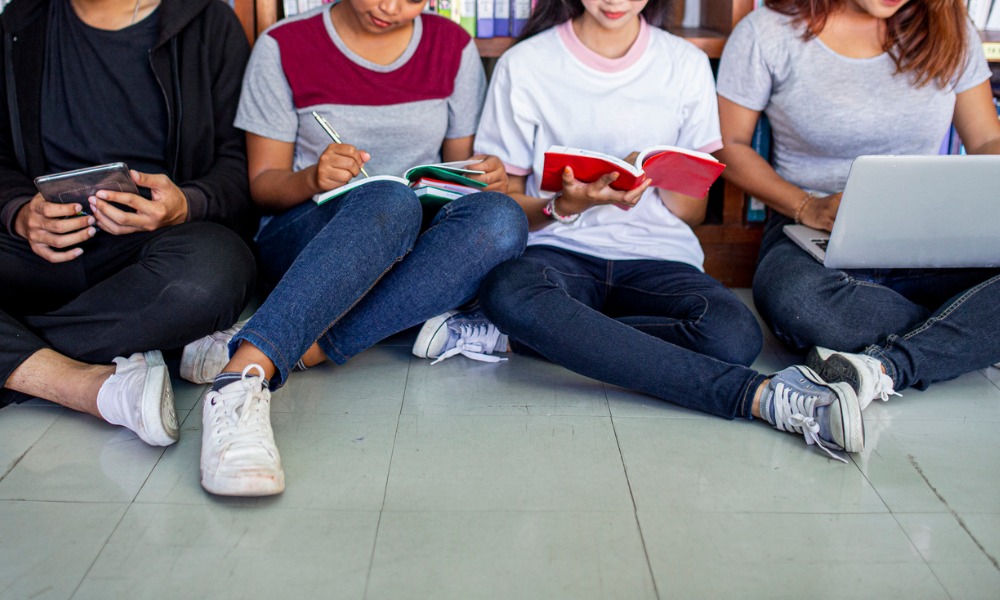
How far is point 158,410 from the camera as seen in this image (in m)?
1.32

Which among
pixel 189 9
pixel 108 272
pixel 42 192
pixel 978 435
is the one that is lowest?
pixel 978 435

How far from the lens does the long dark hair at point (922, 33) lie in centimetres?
170

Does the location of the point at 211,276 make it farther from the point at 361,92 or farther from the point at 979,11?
the point at 979,11

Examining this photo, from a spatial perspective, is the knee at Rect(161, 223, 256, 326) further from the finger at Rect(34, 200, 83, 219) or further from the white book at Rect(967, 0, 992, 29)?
the white book at Rect(967, 0, 992, 29)

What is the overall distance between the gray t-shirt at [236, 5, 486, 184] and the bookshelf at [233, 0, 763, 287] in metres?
0.23

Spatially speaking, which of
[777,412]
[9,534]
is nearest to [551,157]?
[777,412]

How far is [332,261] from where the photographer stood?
1.38 meters

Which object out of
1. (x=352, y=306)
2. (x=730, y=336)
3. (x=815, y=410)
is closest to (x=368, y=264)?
(x=352, y=306)

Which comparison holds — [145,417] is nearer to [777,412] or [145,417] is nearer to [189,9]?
[189,9]

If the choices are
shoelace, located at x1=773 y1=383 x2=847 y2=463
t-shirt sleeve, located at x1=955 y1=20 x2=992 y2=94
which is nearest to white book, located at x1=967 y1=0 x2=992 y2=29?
t-shirt sleeve, located at x1=955 y1=20 x2=992 y2=94

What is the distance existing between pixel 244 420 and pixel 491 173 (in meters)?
0.67

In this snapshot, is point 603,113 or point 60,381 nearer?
point 60,381

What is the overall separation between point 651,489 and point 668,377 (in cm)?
24

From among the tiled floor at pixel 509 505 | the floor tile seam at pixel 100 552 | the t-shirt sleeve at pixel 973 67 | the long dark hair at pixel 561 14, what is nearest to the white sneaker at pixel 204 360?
the tiled floor at pixel 509 505
